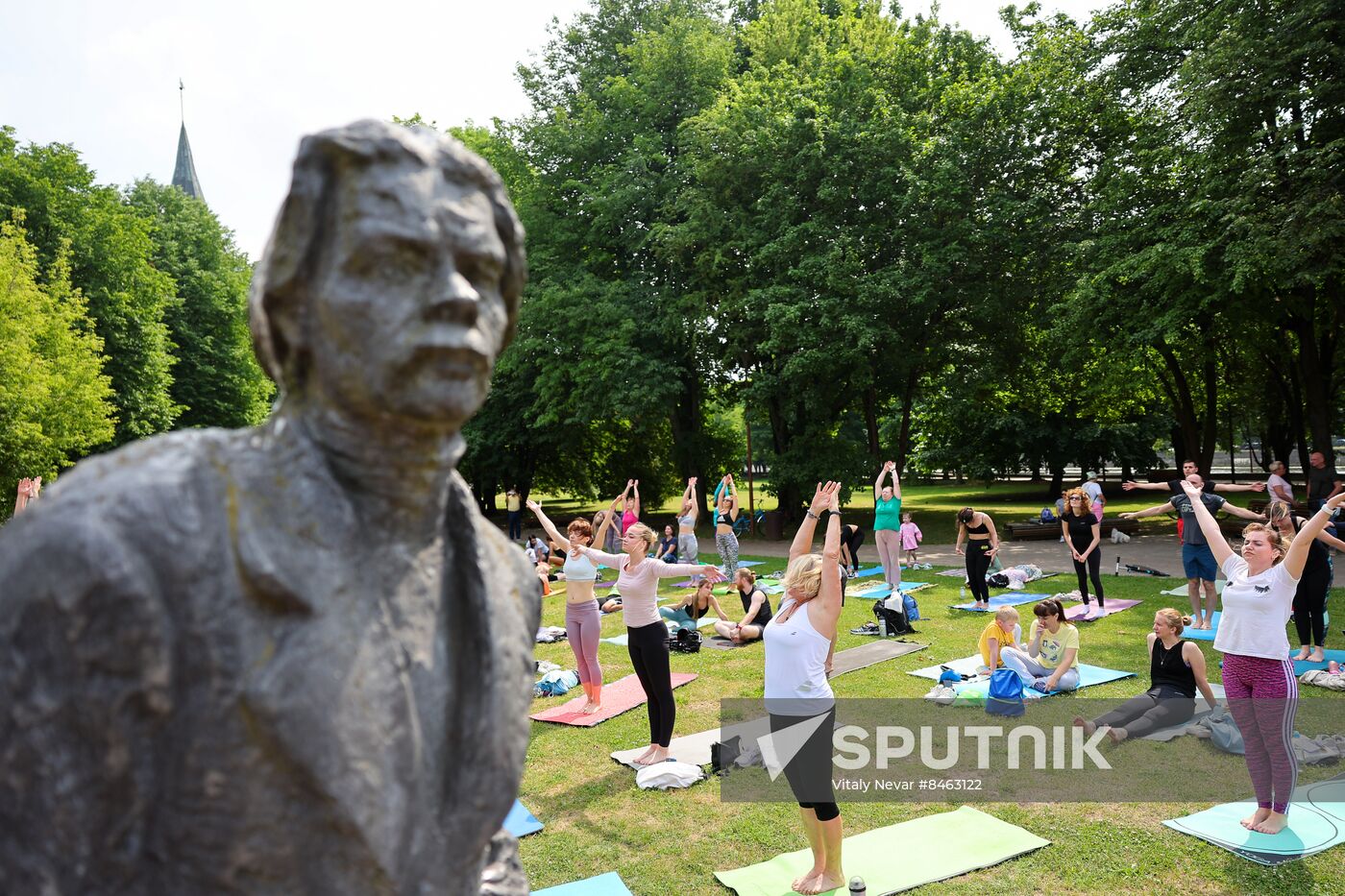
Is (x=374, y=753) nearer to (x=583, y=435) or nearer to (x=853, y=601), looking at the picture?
(x=853, y=601)

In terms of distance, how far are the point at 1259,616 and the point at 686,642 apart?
758cm

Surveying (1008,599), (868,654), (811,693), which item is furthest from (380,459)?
(1008,599)

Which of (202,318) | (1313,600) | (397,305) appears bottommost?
(1313,600)

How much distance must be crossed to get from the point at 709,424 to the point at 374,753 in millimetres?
31903

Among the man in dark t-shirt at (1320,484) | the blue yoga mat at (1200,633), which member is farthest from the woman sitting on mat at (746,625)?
the man in dark t-shirt at (1320,484)

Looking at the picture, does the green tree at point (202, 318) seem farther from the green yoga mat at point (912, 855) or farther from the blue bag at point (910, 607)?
the green yoga mat at point (912, 855)

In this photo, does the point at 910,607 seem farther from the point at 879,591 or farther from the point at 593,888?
the point at 593,888

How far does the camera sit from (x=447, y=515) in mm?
1767

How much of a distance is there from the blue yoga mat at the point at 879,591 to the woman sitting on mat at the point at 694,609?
3.04 m

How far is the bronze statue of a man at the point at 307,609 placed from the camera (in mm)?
1289

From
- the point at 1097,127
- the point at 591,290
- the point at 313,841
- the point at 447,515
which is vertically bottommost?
the point at 313,841

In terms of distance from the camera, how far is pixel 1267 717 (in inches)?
253

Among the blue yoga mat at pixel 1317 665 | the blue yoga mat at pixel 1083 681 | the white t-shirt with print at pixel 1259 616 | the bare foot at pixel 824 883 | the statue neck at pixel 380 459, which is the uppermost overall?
the statue neck at pixel 380 459

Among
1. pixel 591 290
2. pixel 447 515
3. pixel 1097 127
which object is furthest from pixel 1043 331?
pixel 447 515
